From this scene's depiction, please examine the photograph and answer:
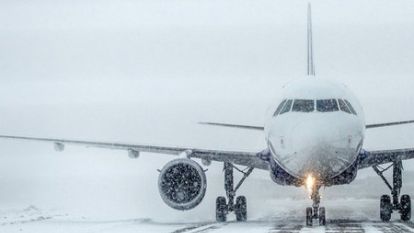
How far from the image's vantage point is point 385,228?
16656 mm

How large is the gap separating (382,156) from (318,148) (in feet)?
16.0

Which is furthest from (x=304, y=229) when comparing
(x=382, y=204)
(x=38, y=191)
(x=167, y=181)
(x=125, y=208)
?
(x=38, y=191)

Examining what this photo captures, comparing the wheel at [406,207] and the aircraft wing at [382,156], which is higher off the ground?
the aircraft wing at [382,156]

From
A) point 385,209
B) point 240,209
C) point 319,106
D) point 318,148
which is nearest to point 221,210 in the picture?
point 240,209

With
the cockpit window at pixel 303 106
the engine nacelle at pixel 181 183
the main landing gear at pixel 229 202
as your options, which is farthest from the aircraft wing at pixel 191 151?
the cockpit window at pixel 303 106

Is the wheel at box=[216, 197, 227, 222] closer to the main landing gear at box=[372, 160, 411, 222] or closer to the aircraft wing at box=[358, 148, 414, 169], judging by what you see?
the aircraft wing at box=[358, 148, 414, 169]

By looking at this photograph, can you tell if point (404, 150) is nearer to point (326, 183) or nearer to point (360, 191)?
point (326, 183)

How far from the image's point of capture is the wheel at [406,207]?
69.8 feet

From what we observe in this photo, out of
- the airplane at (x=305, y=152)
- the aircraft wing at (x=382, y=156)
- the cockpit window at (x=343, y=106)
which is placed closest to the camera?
the airplane at (x=305, y=152)

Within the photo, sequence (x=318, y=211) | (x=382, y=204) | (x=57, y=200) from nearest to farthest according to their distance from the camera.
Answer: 1. (x=318, y=211)
2. (x=382, y=204)
3. (x=57, y=200)

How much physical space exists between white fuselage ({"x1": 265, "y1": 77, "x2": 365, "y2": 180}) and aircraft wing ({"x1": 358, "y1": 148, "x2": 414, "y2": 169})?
1.72 m

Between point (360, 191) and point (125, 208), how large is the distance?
14.4m

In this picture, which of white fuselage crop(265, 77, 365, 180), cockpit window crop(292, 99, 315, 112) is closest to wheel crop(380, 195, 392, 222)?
white fuselage crop(265, 77, 365, 180)

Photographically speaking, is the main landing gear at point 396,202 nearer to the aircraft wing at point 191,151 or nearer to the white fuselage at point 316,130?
the aircraft wing at point 191,151
